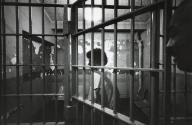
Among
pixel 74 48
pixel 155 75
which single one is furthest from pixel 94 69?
pixel 155 75

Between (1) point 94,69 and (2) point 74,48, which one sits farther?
(2) point 74,48

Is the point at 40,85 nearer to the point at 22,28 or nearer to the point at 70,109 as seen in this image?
the point at 22,28

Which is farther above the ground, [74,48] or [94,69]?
[74,48]

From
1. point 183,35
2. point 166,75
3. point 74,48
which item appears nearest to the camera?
point 183,35

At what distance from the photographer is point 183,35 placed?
67 cm

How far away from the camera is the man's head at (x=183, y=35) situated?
2.17 ft

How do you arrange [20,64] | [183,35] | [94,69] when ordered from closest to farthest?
[183,35] → [94,69] → [20,64]

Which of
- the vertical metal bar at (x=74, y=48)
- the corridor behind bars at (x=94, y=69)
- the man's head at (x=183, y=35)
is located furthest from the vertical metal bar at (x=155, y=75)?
the vertical metal bar at (x=74, y=48)

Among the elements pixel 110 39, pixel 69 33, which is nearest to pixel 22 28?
pixel 69 33

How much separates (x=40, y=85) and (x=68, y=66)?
3597 millimetres

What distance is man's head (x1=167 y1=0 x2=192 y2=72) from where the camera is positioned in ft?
2.17

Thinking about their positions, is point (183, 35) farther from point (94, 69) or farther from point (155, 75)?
point (94, 69)

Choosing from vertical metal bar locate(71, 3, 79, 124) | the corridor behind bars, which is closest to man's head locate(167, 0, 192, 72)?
the corridor behind bars

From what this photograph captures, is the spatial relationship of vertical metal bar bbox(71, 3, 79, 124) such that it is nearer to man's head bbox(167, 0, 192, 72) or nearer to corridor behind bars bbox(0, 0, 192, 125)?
corridor behind bars bbox(0, 0, 192, 125)
